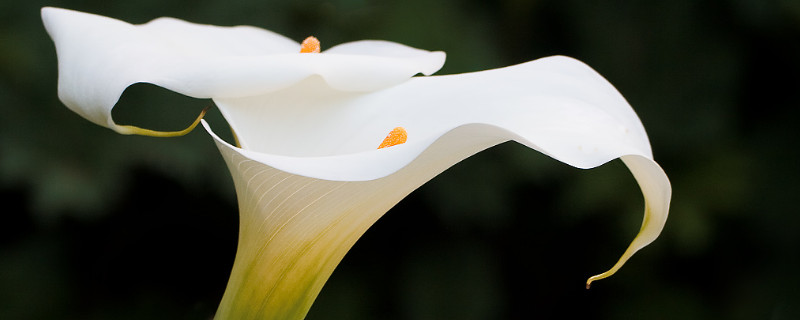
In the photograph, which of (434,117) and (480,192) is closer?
(434,117)

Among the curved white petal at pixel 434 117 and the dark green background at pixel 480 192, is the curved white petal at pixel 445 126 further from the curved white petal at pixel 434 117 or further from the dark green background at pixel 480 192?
the dark green background at pixel 480 192

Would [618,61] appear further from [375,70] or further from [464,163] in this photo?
[375,70]

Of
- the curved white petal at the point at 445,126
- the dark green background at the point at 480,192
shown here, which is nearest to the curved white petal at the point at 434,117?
the curved white petal at the point at 445,126

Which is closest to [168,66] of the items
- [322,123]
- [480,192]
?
[322,123]

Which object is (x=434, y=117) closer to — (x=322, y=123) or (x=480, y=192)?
(x=322, y=123)

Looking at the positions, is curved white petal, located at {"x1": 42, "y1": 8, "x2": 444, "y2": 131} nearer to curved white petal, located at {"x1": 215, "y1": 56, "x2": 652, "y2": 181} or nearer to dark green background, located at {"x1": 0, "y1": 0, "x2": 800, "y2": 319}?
curved white petal, located at {"x1": 215, "y1": 56, "x2": 652, "y2": 181}

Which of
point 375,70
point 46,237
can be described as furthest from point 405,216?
point 375,70
